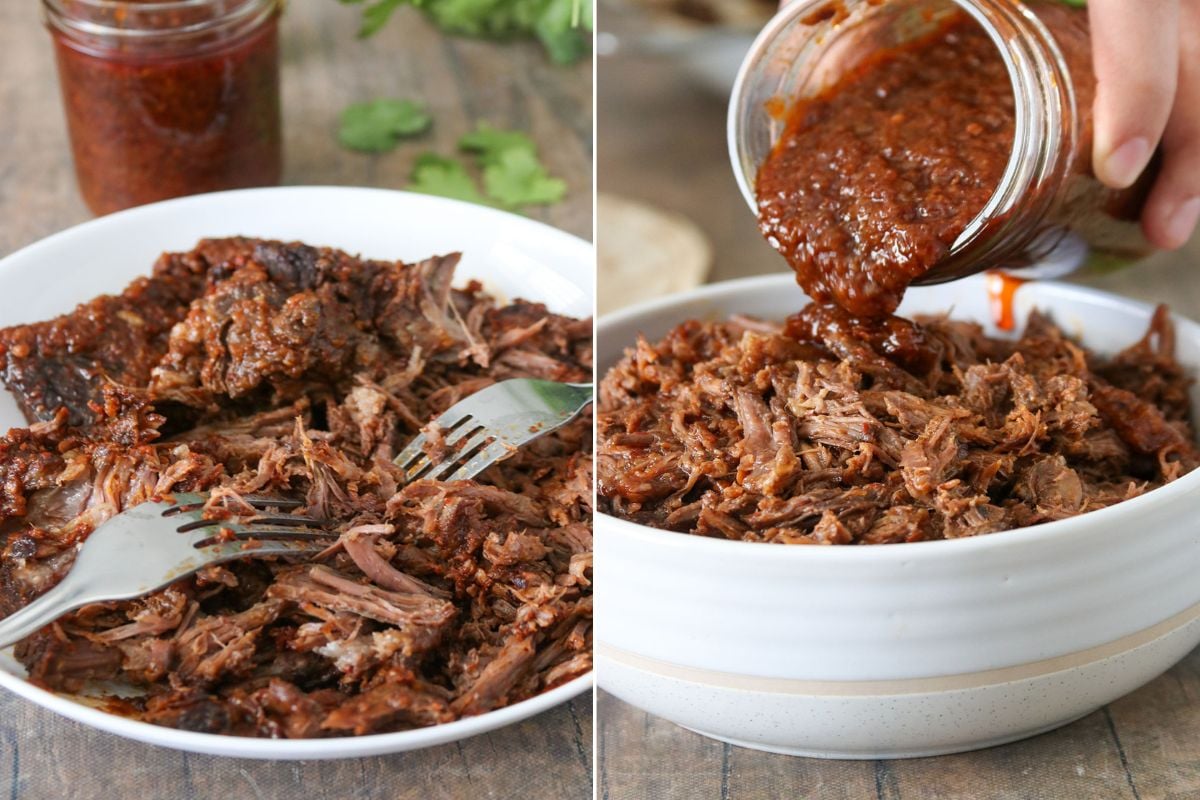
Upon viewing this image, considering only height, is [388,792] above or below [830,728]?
below

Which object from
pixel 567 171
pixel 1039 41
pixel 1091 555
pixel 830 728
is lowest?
pixel 567 171

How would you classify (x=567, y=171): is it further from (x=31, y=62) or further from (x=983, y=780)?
(x=983, y=780)

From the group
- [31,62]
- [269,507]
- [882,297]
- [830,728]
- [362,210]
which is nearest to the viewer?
[830,728]

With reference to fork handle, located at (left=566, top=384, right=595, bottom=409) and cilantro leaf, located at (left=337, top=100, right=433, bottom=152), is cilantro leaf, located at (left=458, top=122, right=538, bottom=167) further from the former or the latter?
fork handle, located at (left=566, top=384, right=595, bottom=409)

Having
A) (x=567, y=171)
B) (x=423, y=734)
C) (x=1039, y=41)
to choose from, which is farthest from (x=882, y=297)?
(x=567, y=171)

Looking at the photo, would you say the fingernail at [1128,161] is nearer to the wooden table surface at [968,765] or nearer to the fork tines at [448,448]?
the wooden table surface at [968,765]

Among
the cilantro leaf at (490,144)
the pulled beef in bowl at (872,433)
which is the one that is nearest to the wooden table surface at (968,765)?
the pulled beef in bowl at (872,433)

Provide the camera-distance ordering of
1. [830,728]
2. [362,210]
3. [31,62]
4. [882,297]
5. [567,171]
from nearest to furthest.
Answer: [830,728] < [882,297] < [362,210] < [567,171] < [31,62]
